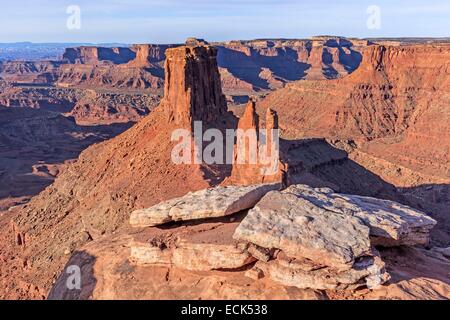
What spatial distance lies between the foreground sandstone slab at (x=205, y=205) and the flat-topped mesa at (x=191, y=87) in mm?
28270

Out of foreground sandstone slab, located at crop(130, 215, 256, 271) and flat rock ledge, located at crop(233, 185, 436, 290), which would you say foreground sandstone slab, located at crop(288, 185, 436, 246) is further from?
foreground sandstone slab, located at crop(130, 215, 256, 271)

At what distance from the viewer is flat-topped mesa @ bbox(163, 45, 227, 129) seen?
48.6 meters

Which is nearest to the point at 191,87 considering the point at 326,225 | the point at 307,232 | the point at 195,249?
the point at 195,249

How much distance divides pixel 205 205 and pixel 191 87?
32.6 meters

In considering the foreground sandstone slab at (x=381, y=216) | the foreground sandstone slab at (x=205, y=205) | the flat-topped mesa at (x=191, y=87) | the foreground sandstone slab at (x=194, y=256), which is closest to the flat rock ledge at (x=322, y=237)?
the foreground sandstone slab at (x=381, y=216)

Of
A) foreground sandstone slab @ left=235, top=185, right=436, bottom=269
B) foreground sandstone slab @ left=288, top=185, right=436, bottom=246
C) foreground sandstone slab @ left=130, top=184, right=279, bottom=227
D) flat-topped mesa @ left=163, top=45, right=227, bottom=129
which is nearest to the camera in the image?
foreground sandstone slab @ left=235, top=185, right=436, bottom=269

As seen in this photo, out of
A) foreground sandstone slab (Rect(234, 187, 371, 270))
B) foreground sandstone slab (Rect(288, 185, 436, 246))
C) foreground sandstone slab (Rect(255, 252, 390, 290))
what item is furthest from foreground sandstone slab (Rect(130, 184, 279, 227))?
foreground sandstone slab (Rect(255, 252, 390, 290))

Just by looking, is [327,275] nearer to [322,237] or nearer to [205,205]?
[322,237]

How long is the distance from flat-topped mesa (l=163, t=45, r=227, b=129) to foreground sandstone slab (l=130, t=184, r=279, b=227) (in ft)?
92.7

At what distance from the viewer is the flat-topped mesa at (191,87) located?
4856 cm

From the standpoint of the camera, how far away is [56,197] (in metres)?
49.8

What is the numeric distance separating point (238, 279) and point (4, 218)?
50258 mm

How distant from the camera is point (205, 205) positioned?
18.4 meters
